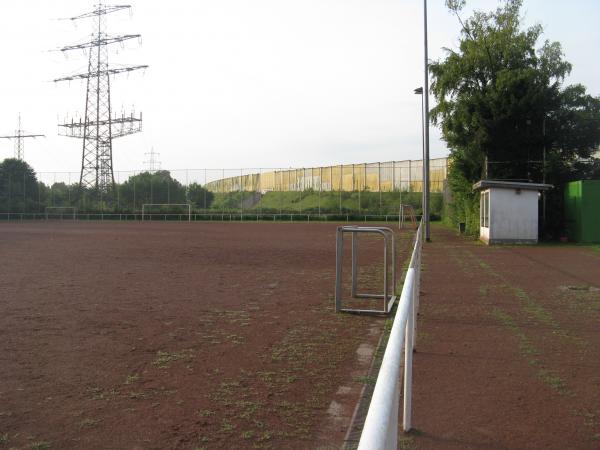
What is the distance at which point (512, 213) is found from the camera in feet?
79.2

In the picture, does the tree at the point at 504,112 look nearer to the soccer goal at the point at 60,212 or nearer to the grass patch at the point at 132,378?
the grass patch at the point at 132,378

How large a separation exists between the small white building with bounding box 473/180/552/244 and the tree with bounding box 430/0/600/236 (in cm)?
309

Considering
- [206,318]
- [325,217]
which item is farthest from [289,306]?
[325,217]

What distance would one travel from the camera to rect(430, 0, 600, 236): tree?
94.0 feet

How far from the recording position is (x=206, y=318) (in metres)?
8.74

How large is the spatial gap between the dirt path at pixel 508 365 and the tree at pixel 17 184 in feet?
196

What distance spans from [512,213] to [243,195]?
40641 millimetres

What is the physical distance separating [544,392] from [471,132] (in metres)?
26.4

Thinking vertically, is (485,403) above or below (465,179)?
below

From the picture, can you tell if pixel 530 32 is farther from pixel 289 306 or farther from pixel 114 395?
pixel 114 395

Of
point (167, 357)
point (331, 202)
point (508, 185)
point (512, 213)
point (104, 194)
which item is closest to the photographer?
point (167, 357)

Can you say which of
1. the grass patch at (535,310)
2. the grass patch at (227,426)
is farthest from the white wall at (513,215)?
the grass patch at (227,426)

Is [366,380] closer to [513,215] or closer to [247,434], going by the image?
[247,434]

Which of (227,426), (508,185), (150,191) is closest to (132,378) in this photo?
(227,426)
